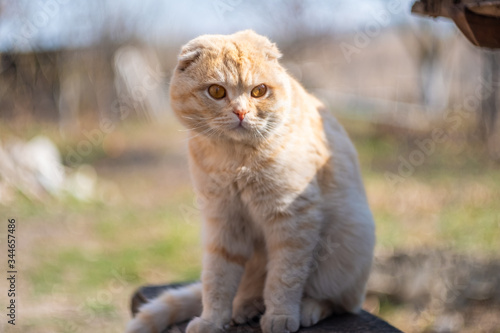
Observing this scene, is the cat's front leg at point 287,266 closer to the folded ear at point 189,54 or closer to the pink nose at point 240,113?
the pink nose at point 240,113

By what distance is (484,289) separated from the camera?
13.0 feet

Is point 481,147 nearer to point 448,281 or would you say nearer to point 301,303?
point 448,281

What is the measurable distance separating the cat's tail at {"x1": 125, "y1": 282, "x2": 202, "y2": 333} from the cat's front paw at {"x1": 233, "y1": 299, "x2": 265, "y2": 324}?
0.27m

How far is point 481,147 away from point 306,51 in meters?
3.12

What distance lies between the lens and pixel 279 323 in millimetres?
2094

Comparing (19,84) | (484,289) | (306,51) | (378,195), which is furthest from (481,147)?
(19,84)

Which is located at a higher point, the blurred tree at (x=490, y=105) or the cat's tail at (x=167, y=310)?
the blurred tree at (x=490, y=105)

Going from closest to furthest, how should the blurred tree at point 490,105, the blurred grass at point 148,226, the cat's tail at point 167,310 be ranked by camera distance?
the cat's tail at point 167,310 < the blurred grass at point 148,226 < the blurred tree at point 490,105

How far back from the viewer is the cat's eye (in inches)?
77.6

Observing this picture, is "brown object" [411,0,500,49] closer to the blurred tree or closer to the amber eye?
the amber eye

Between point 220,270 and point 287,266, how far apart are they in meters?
0.30

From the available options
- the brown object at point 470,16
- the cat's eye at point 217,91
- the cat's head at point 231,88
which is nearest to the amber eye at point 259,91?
the cat's head at point 231,88

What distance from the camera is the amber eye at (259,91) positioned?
1.99 metres

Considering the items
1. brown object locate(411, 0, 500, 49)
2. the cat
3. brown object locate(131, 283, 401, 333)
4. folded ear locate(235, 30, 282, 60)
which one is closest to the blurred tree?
brown object locate(411, 0, 500, 49)
